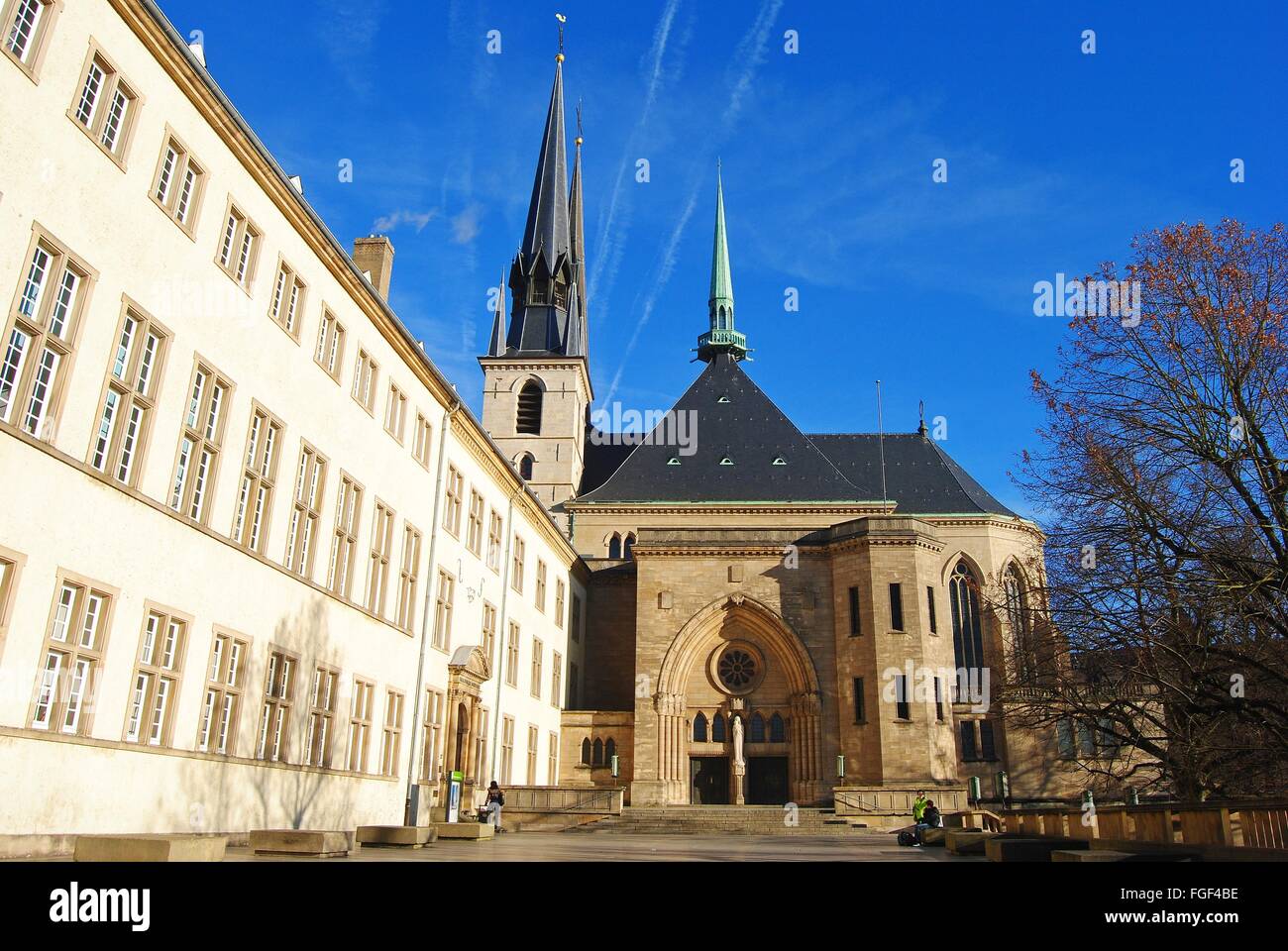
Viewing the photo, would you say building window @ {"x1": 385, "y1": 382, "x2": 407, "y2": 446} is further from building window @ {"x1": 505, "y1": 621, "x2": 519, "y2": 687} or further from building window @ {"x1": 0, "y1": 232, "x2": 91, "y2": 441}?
building window @ {"x1": 0, "y1": 232, "x2": 91, "y2": 441}

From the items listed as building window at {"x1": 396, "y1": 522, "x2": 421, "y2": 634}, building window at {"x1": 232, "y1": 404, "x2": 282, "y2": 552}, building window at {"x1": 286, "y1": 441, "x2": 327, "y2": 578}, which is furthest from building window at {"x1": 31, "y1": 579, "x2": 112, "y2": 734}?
building window at {"x1": 396, "y1": 522, "x2": 421, "y2": 634}

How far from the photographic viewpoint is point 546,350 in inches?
2303

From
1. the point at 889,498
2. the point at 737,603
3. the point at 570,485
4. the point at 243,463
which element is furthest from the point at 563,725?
the point at 243,463

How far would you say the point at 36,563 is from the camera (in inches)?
472

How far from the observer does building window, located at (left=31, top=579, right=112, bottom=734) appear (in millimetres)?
12180

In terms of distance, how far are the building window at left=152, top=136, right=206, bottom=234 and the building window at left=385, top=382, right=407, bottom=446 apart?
8.51 meters

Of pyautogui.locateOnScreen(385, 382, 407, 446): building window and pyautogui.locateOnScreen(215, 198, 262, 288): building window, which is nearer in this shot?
pyautogui.locateOnScreen(215, 198, 262, 288): building window

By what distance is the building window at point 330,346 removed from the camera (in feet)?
67.8

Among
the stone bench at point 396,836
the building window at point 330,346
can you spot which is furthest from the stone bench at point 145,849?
the building window at point 330,346
